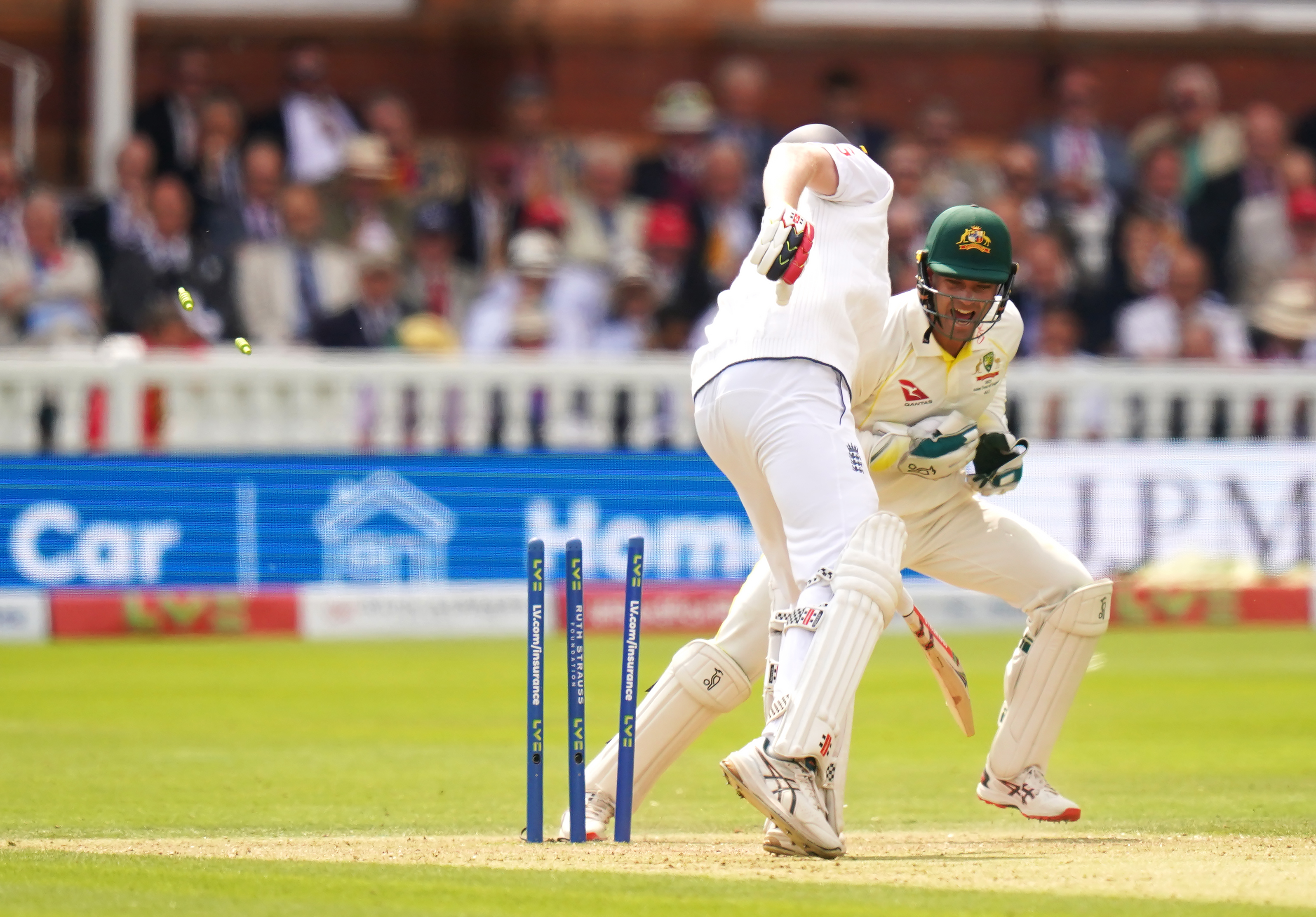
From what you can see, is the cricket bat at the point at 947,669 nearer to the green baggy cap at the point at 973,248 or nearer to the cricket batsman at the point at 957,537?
the cricket batsman at the point at 957,537

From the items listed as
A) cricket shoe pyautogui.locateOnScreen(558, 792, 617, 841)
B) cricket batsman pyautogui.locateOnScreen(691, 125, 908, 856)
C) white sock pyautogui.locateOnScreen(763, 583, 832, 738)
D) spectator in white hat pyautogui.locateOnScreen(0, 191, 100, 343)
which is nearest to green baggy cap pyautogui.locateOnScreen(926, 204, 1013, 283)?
cricket batsman pyautogui.locateOnScreen(691, 125, 908, 856)

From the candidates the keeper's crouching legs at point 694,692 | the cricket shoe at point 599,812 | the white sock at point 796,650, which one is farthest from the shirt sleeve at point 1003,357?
the cricket shoe at point 599,812

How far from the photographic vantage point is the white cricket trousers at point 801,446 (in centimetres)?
526

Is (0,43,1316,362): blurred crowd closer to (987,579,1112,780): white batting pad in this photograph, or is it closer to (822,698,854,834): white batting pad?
(987,579,1112,780): white batting pad

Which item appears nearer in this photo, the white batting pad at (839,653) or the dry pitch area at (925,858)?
the dry pitch area at (925,858)

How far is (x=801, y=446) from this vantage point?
207 inches

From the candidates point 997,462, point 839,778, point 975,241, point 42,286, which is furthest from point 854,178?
point 42,286

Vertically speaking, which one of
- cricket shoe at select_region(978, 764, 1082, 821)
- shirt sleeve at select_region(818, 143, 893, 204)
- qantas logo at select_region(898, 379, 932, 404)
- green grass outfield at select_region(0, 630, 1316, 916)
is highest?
shirt sleeve at select_region(818, 143, 893, 204)

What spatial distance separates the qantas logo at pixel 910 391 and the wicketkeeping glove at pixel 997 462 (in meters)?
0.24

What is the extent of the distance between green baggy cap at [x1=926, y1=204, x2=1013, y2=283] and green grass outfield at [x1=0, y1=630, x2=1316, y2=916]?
5.46 ft

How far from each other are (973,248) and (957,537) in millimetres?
912

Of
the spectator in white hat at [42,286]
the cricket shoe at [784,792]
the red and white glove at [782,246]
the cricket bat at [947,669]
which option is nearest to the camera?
the red and white glove at [782,246]

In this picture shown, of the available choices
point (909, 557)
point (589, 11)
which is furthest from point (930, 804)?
point (589, 11)

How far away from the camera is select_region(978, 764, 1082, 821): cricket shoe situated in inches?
240
